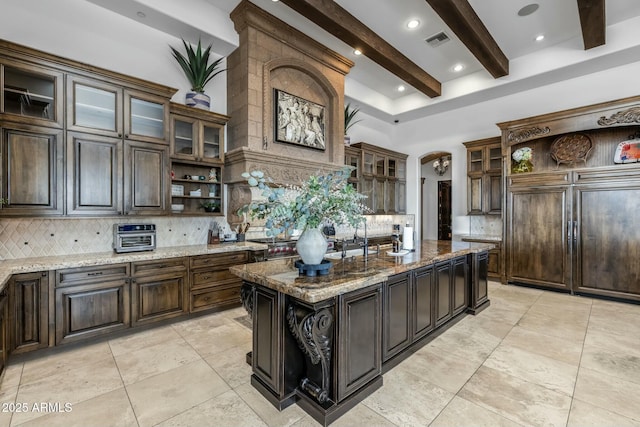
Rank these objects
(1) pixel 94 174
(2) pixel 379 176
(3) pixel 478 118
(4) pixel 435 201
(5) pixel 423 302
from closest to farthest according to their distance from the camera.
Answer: (5) pixel 423 302 < (1) pixel 94 174 < (3) pixel 478 118 < (2) pixel 379 176 < (4) pixel 435 201

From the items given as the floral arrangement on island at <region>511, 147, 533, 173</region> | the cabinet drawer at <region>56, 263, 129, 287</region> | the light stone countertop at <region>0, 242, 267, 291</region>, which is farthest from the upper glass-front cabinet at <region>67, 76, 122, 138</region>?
the floral arrangement on island at <region>511, 147, 533, 173</region>

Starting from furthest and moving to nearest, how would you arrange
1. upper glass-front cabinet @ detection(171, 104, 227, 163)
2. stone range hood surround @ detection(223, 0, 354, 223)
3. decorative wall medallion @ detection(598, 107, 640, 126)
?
decorative wall medallion @ detection(598, 107, 640, 126) < stone range hood surround @ detection(223, 0, 354, 223) < upper glass-front cabinet @ detection(171, 104, 227, 163)

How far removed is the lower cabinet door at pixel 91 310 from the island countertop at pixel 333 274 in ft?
5.66

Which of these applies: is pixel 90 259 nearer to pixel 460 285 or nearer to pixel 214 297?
pixel 214 297

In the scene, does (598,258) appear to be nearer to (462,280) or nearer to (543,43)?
(462,280)

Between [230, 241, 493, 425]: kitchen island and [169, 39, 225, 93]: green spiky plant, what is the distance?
9.93 ft

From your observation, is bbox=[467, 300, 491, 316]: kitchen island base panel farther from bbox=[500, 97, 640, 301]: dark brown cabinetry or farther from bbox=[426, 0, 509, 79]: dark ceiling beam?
bbox=[426, 0, 509, 79]: dark ceiling beam

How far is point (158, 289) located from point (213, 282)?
0.66m

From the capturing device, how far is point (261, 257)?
13.4ft

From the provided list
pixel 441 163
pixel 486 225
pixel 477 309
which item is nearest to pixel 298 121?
pixel 477 309

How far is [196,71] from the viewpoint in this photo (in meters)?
4.00

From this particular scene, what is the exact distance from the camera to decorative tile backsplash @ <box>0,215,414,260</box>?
2988 millimetres

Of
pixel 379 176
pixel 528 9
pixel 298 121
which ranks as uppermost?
pixel 528 9

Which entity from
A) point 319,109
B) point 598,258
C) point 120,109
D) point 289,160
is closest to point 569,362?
point 598,258
